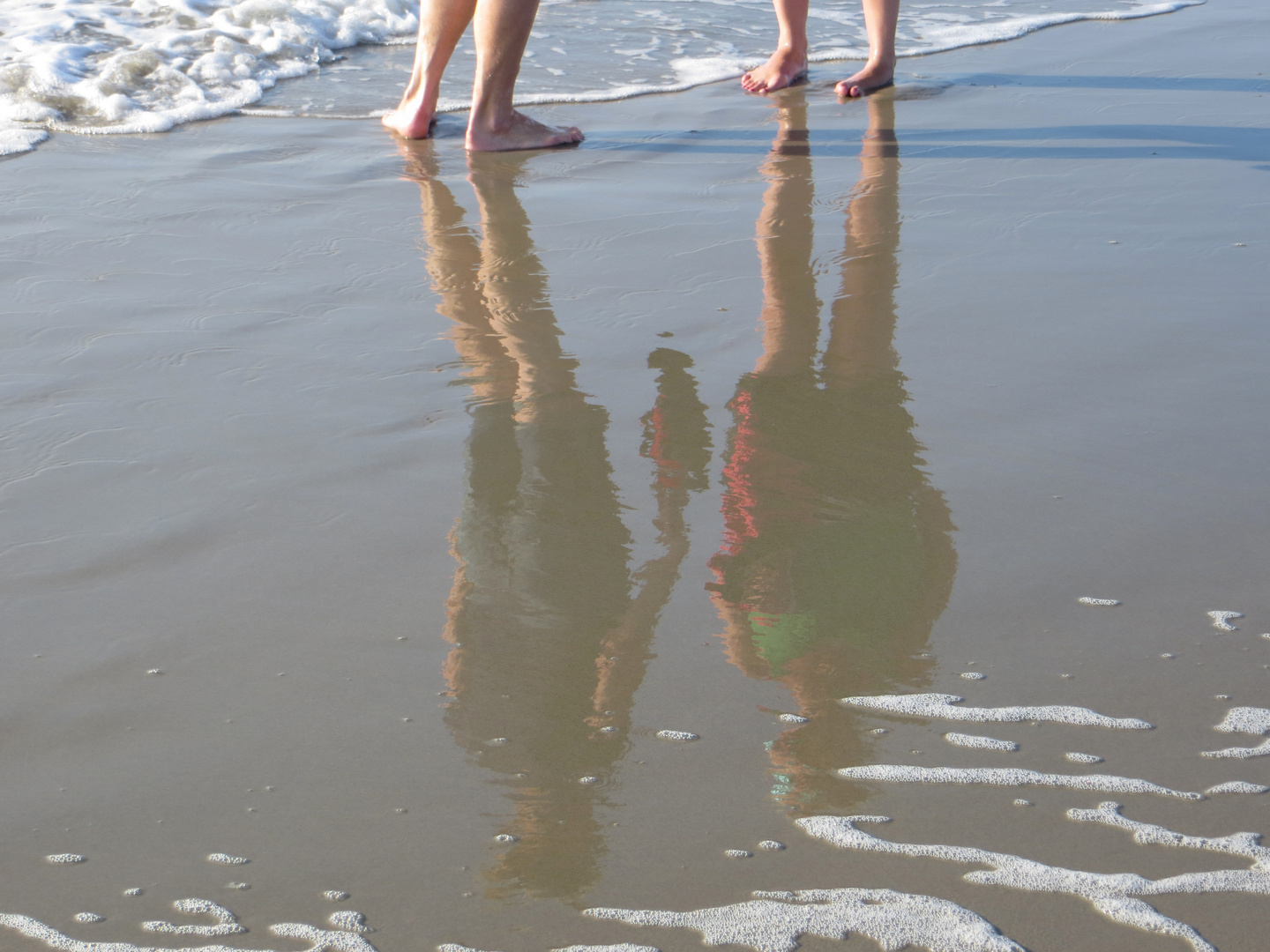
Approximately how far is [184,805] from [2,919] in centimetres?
22

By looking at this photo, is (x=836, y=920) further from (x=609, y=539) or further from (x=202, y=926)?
(x=609, y=539)

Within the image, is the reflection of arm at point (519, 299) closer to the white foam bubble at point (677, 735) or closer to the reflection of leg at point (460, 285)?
the reflection of leg at point (460, 285)

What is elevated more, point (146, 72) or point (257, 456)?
point (146, 72)

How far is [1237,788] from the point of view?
1402 mm

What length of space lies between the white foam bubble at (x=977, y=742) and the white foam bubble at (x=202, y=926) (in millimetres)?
878

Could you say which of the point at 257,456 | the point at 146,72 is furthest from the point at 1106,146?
the point at 146,72

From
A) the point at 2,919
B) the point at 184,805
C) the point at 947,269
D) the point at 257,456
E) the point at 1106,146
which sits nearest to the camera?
the point at 2,919

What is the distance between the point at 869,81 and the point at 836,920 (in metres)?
4.34

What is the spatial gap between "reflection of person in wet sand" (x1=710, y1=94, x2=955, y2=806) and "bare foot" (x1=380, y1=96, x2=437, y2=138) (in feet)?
6.46

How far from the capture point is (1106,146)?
407 cm

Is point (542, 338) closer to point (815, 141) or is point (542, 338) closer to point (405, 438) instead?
point (405, 438)

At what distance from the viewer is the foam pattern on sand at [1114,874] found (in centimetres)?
125

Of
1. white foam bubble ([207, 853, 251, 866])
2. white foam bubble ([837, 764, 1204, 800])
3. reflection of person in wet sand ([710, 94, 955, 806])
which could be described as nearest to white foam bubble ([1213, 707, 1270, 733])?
white foam bubble ([837, 764, 1204, 800])

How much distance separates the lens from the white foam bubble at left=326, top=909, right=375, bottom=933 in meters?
1.24
